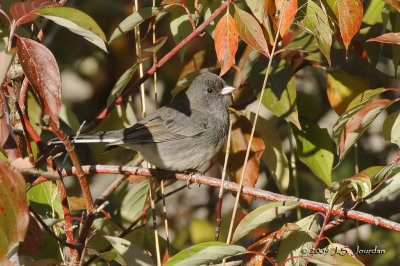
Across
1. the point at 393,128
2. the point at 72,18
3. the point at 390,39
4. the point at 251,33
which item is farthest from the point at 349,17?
the point at 72,18

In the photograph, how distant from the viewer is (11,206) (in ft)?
3.65

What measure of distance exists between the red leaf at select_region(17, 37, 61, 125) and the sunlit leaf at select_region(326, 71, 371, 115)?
114cm

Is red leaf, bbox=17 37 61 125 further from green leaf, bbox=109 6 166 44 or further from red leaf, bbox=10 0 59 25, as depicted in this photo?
green leaf, bbox=109 6 166 44

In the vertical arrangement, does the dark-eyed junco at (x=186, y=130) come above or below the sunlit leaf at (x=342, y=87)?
below

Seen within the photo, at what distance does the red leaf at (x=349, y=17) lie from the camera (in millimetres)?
1549

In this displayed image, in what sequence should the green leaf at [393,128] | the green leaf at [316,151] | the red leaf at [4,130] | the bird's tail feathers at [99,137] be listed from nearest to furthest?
the red leaf at [4,130] → the green leaf at [393,128] → the green leaf at [316,151] → the bird's tail feathers at [99,137]

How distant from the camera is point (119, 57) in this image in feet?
11.2

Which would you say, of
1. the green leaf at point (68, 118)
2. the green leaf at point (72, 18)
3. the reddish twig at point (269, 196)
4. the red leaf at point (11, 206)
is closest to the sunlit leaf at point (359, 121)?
the reddish twig at point (269, 196)

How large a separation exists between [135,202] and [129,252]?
0.88 metres

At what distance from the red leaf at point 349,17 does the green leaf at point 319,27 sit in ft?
0.12

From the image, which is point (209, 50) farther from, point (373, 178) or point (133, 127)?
point (373, 178)

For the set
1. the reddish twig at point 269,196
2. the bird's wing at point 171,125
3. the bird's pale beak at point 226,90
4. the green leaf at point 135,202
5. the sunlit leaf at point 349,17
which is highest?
the sunlit leaf at point 349,17

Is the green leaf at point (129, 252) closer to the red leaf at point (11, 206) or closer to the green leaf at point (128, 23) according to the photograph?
the red leaf at point (11, 206)

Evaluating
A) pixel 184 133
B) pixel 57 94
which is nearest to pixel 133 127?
pixel 184 133
